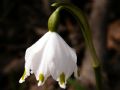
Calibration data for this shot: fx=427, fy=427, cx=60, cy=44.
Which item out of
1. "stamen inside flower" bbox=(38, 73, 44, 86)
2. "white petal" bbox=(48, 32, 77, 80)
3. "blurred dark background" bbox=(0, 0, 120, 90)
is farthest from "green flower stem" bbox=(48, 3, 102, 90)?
"blurred dark background" bbox=(0, 0, 120, 90)

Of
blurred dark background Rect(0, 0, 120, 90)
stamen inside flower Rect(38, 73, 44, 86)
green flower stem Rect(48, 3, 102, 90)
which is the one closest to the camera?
stamen inside flower Rect(38, 73, 44, 86)

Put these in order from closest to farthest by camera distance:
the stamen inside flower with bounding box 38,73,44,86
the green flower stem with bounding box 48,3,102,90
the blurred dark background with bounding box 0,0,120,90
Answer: the stamen inside flower with bounding box 38,73,44,86 → the green flower stem with bounding box 48,3,102,90 → the blurred dark background with bounding box 0,0,120,90

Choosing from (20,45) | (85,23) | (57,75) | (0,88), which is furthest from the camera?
(20,45)

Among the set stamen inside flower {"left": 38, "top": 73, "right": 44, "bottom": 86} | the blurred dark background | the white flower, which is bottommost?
the blurred dark background

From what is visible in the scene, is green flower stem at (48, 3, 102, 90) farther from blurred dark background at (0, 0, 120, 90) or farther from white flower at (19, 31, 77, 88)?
blurred dark background at (0, 0, 120, 90)

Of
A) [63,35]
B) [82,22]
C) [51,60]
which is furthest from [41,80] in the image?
[63,35]

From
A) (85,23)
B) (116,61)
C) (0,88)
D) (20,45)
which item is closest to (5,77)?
(0,88)

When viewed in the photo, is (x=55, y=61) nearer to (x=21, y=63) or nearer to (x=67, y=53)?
(x=67, y=53)
